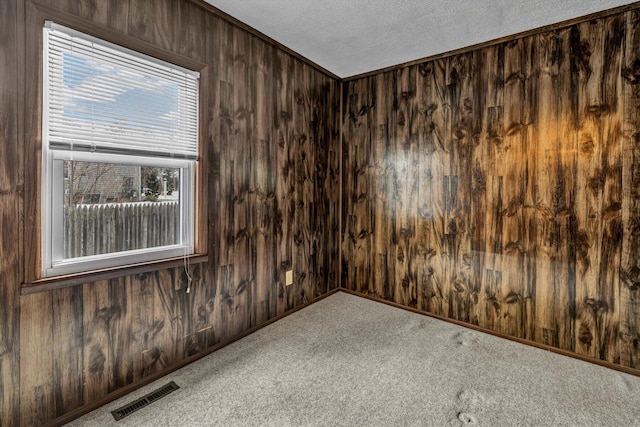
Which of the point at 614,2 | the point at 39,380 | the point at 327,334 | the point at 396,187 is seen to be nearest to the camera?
the point at 39,380

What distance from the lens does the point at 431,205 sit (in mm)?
3047

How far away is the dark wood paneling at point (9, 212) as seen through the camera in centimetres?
143

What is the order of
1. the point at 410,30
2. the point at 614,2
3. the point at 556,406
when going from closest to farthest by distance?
the point at 556,406 → the point at 614,2 → the point at 410,30

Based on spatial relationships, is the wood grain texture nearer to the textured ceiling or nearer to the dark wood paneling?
the dark wood paneling

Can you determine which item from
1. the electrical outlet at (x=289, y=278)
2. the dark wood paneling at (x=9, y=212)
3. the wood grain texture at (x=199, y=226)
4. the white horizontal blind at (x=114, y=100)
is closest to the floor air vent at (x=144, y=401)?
the wood grain texture at (x=199, y=226)

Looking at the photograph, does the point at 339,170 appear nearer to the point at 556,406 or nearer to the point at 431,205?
the point at 431,205

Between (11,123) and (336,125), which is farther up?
(336,125)

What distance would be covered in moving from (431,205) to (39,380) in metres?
3.08

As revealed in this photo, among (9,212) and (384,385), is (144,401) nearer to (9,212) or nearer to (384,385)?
(9,212)

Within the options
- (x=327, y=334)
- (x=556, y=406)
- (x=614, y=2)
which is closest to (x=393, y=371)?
(x=327, y=334)

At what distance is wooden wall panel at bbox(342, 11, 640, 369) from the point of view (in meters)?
A: 2.22

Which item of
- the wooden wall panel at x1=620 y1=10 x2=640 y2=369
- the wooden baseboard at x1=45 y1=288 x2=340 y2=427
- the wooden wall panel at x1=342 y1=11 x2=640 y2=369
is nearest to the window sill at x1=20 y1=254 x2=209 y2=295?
the wooden baseboard at x1=45 y1=288 x2=340 y2=427

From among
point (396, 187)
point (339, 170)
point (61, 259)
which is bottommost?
point (61, 259)

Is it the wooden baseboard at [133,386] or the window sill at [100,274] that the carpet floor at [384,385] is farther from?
the window sill at [100,274]
